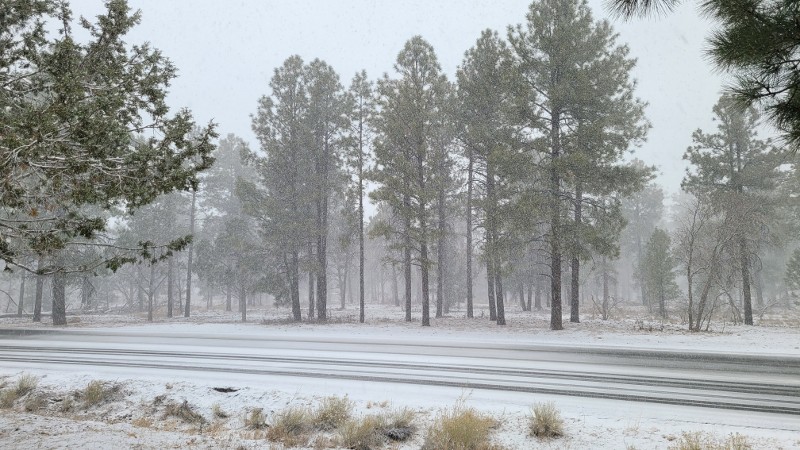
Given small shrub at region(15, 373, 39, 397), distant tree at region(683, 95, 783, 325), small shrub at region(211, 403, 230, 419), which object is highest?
distant tree at region(683, 95, 783, 325)

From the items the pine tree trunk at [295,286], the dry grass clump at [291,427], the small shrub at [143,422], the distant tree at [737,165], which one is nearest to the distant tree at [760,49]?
the dry grass clump at [291,427]

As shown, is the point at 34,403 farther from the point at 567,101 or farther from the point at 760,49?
the point at 567,101

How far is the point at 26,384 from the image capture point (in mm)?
10125

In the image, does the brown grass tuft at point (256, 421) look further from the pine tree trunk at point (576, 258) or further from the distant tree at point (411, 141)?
the pine tree trunk at point (576, 258)

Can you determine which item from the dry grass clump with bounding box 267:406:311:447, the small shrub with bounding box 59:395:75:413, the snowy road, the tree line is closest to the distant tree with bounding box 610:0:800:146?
the tree line

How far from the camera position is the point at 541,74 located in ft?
61.0

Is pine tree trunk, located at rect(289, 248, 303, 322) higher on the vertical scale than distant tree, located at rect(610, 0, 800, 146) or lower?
lower

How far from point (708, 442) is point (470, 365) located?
5.64m

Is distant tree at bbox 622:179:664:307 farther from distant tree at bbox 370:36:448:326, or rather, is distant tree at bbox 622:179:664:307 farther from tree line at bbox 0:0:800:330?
distant tree at bbox 370:36:448:326

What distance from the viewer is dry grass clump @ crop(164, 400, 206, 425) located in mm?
8281

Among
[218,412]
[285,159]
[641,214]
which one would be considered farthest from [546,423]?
[641,214]

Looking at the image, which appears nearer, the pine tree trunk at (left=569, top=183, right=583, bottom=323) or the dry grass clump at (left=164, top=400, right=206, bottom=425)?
the dry grass clump at (left=164, top=400, right=206, bottom=425)

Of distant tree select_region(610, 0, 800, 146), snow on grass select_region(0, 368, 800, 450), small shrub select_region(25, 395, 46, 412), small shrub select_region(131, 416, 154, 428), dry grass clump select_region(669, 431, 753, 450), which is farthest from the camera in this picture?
small shrub select_region(25, 395, 46, 412)

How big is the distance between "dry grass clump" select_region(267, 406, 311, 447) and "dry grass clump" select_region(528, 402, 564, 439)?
3635 mm
